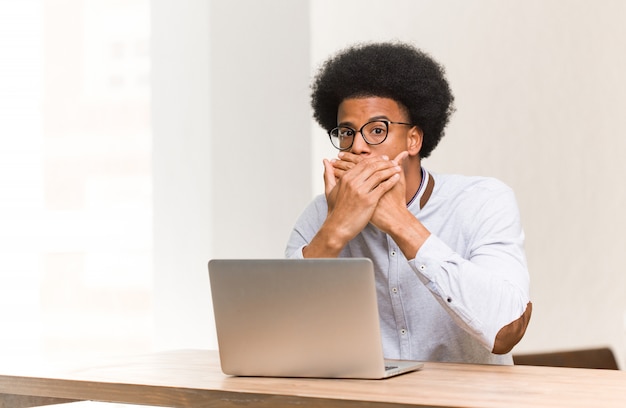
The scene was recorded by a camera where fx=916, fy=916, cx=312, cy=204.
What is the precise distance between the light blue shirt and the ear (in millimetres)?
64

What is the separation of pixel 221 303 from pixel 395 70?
96 cm

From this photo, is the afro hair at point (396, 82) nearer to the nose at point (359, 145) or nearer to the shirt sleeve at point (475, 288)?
the nose at point (359, 145)

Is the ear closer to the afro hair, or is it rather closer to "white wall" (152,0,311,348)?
the afro hair

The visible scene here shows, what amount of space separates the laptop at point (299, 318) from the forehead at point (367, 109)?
0.74 metres

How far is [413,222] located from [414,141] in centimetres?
47

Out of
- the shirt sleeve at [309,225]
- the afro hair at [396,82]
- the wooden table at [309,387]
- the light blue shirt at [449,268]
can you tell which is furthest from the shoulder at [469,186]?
the wooden table at [309,387]

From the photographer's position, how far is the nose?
6.91 ft

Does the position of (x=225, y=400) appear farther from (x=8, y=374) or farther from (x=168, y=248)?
(x=168, y=248)

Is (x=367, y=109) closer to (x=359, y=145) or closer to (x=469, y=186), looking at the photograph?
(x=359, y=145)

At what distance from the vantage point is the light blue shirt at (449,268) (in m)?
1.74

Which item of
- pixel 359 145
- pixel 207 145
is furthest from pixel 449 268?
pixel 207 145

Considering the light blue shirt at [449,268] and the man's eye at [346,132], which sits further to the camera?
the man's eye at [346,132]

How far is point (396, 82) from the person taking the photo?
2252mm

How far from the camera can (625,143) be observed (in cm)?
388
